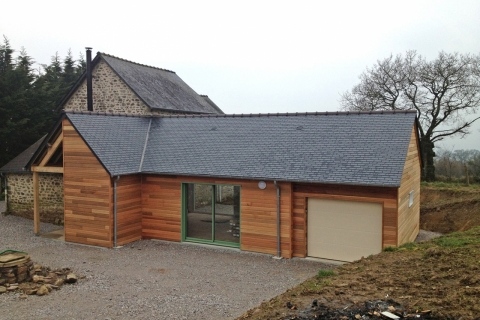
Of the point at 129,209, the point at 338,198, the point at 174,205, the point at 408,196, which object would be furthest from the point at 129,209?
the point at 408,196

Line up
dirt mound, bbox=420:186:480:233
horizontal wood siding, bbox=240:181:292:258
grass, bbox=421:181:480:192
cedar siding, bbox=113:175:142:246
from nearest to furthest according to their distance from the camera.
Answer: horizontal wood siding, bbox=240:181:292:258, cedar siding, bbox=113:175:142:246, dirt mound, bbox=420:186:480:233, grass, bbox=421:181:480:192

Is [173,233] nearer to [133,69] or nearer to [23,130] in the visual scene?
[133,69]

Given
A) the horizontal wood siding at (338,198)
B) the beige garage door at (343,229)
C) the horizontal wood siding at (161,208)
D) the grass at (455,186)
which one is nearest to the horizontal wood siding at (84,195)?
the horizontal wood siding at (161,208)

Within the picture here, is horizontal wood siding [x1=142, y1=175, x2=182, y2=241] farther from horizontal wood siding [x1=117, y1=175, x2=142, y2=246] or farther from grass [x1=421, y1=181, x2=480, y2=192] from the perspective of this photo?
grass [x1=421, y1=181, x2=480, y2=192]

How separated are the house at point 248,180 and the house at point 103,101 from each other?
2.67m

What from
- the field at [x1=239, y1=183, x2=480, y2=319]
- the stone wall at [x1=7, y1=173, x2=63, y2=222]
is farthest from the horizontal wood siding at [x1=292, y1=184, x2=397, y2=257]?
the stone wall at [x1=7, y1=173, x2=63, y2=222]

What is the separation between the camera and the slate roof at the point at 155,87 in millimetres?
21984

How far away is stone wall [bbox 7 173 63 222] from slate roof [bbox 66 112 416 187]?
15.1ft

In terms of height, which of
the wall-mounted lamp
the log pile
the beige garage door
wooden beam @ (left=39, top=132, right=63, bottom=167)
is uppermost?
wooden beam @ (left=39, top=132, right=63, bottom=167)

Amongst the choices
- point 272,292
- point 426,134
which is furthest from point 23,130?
point 426,134

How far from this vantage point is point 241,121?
52.2 feet

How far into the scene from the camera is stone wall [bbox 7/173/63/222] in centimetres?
1834

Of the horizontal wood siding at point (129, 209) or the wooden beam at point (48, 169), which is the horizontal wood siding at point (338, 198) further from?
the wooden beam at point (48, 169)

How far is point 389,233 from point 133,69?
17.2 meters
